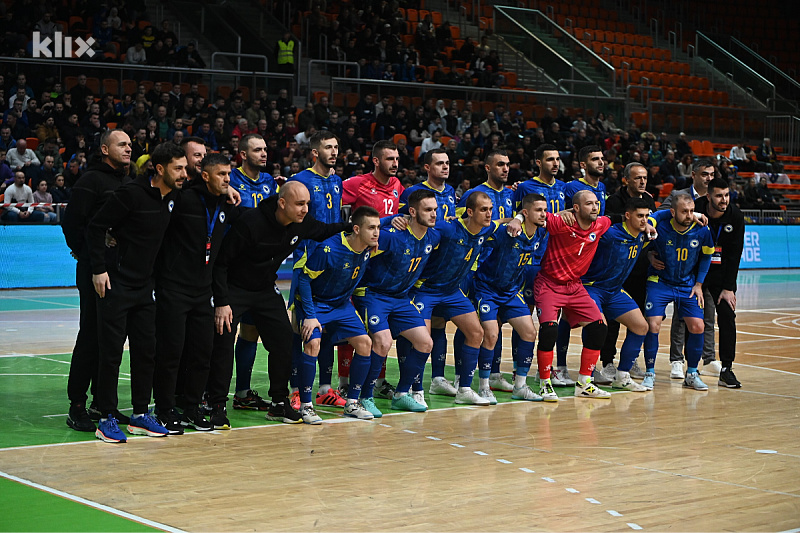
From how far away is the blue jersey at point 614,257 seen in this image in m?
10.9

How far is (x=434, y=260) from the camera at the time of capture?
1000 cm

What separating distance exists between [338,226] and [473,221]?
4.69ft

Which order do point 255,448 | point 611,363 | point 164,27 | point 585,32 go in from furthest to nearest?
point 585,32
point 164,27
point 611,363
point 255,448

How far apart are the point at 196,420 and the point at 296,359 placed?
3.93ft

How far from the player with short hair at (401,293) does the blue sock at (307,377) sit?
59 cm

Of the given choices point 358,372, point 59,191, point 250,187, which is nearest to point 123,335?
point 358,372

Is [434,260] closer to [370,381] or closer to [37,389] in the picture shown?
[370,381]

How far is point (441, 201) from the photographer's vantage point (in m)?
10.7

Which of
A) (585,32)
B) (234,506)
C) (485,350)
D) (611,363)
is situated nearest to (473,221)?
(485,350)

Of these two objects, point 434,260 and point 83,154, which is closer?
point 434,260

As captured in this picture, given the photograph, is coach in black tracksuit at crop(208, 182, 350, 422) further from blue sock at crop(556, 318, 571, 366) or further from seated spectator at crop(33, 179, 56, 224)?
seated spectator at crop(33, 179, 56, 224)

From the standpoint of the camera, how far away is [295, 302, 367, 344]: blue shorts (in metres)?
9.12

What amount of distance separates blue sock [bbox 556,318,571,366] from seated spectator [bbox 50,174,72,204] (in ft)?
40.4

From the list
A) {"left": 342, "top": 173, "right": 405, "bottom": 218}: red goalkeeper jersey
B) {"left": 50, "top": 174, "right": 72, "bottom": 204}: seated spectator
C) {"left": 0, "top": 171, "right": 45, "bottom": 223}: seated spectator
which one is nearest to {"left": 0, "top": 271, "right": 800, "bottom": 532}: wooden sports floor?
{"left": 342, "top": 173, "right": 405, "bottom": 218}: red goalkeeper jersey
